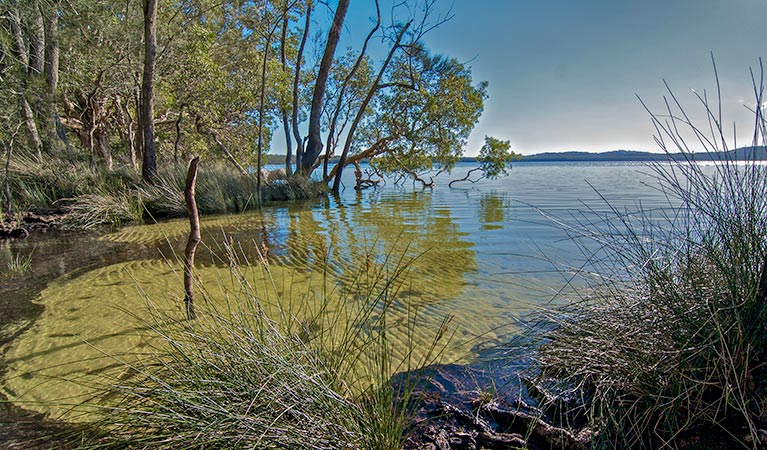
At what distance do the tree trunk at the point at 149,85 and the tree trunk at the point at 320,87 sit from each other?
589cm

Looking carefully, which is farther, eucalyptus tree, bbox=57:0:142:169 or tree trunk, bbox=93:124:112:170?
tree trunk, bbox=93:124:112:170

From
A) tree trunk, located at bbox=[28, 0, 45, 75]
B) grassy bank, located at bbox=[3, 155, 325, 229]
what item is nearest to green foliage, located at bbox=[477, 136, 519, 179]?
grassy bank, located at bbox=[3, 155, 325, 229]

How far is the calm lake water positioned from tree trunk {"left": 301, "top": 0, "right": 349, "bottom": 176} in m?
6.84

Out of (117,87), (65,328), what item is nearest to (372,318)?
(65,328)

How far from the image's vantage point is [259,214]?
10734 mm

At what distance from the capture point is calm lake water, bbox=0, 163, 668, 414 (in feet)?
9.39

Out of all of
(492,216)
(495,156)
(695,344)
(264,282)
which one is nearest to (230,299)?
(264,282)

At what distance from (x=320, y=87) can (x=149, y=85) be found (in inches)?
242

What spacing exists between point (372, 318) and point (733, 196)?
2784mm

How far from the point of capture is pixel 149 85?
393 inches

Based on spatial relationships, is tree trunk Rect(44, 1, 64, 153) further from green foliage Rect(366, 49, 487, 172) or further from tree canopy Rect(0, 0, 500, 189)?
green foliage Rect(366, 49, 487, 172)

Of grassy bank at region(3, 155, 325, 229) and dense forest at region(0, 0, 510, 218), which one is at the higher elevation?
dense forest at region(0, 0, 510, 218)

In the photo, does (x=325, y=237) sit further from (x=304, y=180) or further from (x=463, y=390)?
(x=304, y=180)

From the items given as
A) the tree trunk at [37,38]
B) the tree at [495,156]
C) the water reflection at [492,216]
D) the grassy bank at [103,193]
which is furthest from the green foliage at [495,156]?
the tree trunk at [37,38]
